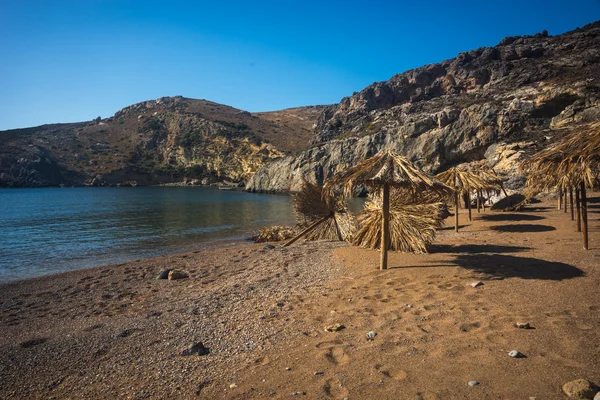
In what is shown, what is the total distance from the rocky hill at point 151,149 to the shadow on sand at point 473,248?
74.3 m

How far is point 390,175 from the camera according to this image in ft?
24.1

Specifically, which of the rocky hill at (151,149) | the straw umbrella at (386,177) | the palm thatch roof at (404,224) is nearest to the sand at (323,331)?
the palm thatch roof at (404,224)

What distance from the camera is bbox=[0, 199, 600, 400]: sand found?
357 cm

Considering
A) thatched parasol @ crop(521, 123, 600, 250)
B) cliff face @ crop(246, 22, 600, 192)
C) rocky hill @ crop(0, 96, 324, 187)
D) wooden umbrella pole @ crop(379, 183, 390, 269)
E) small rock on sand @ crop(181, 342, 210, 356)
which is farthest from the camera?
rocky hill @ crop(0, 96, 324, 187)

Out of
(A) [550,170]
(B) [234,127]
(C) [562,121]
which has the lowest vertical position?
(A) [550,170]

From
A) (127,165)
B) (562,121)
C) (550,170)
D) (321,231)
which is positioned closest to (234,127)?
(127,165)

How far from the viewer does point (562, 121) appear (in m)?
35.7

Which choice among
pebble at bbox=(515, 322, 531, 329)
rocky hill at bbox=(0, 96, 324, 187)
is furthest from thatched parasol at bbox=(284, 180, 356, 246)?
rocky hill at bbox=(0, 96, 324, 187)

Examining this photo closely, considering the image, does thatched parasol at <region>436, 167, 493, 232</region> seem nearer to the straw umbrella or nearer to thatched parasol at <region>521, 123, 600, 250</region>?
thatched parasol at <region>521, 123, 600, 250</region>

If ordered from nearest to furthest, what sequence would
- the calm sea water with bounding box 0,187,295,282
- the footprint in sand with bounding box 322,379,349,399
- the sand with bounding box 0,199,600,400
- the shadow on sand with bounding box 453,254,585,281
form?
the footprint in sand with bounding box 322,379,349,399 < the sand with bounding box 0,199,600,400 < the shadow on sand with bounding box 453,254,585,281 < the calm sea water with bounding box 0,187,295,282

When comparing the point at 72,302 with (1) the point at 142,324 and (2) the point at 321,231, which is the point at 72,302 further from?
(2) the point at 321,231

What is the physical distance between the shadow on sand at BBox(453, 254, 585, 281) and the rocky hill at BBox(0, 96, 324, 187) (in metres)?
76.4

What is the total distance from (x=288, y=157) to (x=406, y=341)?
65.2 m

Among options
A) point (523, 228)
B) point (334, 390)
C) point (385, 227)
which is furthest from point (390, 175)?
point (523, 228)
